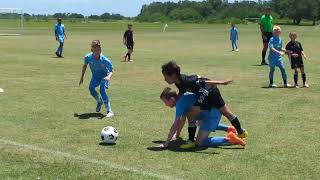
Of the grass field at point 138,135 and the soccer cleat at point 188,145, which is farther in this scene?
the soccer cleat at point 188,145

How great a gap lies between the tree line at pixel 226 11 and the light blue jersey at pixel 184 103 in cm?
13788

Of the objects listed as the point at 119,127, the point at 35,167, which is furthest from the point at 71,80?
the point at 35,167

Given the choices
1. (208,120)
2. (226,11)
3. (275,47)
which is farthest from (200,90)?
(226,11)

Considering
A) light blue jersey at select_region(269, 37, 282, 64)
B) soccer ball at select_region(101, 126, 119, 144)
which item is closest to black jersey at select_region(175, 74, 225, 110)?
soccer ball at select_region(101, 126, 119, 144)

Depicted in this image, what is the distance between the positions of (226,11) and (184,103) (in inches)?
6691

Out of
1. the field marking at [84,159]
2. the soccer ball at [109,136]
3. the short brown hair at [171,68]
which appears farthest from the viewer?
the soccer ball at [109,136]

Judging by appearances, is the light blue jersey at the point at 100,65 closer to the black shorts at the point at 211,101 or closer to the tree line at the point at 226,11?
the black shorts at the point at 211,101

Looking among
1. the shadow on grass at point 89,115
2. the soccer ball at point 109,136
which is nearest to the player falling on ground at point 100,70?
the shadow on grass at point 89,115

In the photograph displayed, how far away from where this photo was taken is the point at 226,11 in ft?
577

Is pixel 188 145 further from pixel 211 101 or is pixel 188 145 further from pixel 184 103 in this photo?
pixel 211 101

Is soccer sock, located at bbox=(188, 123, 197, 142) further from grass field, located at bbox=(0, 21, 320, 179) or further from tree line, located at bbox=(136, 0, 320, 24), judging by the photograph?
tree line, located at bbox=(136, 0, 320, 24)

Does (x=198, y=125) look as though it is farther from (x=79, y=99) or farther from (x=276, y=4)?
(x=276, y=4)

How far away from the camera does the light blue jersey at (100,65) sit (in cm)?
1174

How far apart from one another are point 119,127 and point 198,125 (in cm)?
186
